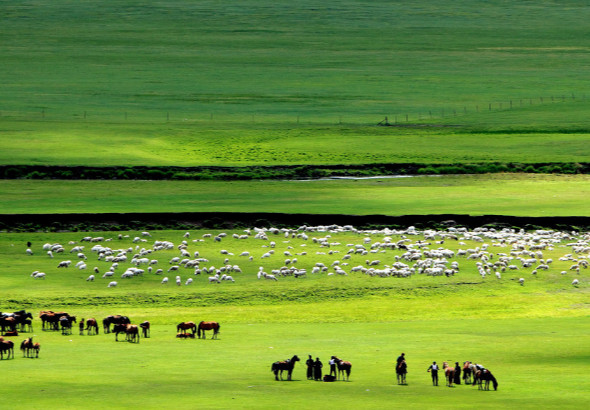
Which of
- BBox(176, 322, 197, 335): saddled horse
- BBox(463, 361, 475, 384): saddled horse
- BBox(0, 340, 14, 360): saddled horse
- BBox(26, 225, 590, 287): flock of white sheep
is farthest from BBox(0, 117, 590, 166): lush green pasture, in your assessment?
BBox(463, 361, 475, 384): saddled horse

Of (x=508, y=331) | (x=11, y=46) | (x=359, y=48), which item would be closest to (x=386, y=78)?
(x=359, y=48)

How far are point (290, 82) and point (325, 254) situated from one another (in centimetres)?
6557

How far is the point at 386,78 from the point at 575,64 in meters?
23.8

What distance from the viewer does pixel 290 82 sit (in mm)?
101625

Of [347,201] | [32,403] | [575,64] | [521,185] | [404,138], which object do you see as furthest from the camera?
[575,64]

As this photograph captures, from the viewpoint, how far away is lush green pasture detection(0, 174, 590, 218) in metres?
45.7

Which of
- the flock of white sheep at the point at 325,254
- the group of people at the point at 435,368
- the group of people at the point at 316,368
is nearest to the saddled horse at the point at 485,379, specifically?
the group of people at the point at 435,368

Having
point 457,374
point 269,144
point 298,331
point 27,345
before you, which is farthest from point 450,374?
point 269,144

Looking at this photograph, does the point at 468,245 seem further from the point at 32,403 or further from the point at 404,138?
the point at 404,138

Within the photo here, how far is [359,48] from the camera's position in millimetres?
127562

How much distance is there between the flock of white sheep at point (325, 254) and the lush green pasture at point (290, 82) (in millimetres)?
19249

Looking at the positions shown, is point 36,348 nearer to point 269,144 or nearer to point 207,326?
point 207,326

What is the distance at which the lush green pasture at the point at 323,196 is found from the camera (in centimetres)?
4572

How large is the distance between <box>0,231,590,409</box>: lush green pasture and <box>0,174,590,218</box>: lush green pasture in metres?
4.52
